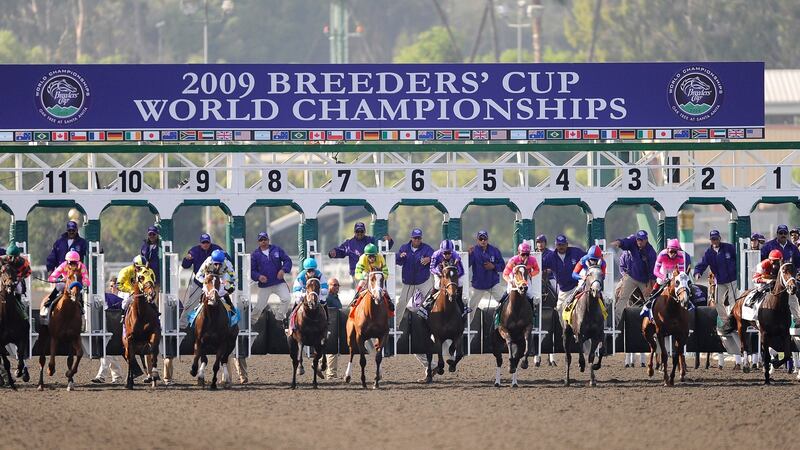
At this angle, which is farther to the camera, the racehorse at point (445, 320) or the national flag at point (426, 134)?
the national flag at point (426, 134)

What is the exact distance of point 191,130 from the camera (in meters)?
26.1

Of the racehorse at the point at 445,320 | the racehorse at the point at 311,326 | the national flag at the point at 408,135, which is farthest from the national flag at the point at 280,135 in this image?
the racehorse at the point at 445,320

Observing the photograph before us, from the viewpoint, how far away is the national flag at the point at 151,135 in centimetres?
2616

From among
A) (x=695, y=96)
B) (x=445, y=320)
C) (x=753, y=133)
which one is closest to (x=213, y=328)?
(x=445, y=320)

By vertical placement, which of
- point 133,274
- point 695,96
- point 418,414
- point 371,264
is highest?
point 695,96

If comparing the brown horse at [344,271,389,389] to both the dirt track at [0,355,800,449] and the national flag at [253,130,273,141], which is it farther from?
the national flag at [253,130,273,141]

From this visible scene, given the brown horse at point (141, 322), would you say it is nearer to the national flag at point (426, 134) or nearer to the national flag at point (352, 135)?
the national flag at point (352, 135)

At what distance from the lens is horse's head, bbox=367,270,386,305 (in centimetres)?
2246

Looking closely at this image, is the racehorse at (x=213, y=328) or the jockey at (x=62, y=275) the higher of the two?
the jockey at (x=62, y=275)

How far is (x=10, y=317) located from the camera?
2222 cm

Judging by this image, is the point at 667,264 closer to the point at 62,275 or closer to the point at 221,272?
the point at 221,272

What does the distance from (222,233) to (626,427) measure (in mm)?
51434

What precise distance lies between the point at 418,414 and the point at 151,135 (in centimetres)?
851

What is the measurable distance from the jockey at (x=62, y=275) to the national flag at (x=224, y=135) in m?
3.96
